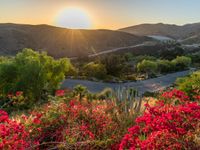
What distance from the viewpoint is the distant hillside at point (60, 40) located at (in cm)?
9430

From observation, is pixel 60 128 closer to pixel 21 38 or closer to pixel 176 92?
pixel 176 92

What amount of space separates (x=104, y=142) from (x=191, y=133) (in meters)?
2.13

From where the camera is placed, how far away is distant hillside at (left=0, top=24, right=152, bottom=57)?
3713 inches

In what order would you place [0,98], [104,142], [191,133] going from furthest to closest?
1. [0,98]
2. [104,142]
3. [191,133]

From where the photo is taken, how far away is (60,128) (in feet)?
25.6

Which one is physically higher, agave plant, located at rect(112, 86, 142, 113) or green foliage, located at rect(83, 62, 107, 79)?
agave plant, located at rect(112, 86, 142, 113)

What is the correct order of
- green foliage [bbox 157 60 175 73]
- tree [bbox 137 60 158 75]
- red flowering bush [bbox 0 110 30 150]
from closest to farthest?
red flowering bush [bbox 0 110 30 150] → tree [bbox 137 60 158 75] → green foliage [bbox 157 60 175 73]

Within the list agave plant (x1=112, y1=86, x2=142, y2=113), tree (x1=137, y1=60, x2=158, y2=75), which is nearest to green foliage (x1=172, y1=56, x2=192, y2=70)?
tree (x1=137, y1=60, x2=158, y2=75)

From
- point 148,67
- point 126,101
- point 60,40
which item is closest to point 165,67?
point 148,67

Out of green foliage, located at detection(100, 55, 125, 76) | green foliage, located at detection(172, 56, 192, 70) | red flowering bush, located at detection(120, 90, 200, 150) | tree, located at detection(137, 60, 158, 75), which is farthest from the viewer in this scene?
green foliage, located at detection(172, 56, 192, 70)

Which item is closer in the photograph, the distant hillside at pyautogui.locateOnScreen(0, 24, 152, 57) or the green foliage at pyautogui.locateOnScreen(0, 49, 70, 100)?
the green foliage at pyautogui.locateOnScreen(0, 49, 70, 100)

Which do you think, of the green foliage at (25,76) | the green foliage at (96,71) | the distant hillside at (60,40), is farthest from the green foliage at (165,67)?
the distant hillside at (60,40)

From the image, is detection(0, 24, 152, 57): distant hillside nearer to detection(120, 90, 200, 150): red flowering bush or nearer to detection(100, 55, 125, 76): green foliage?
detection(100, 55, 125, 76): green foliage

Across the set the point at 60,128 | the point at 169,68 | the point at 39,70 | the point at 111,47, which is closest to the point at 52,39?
the point at 111,47
